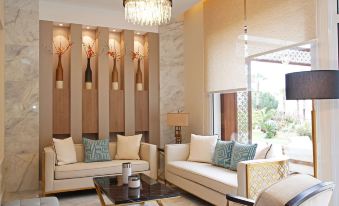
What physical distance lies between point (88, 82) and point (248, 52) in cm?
295

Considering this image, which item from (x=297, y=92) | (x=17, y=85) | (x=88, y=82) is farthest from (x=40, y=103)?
(x=297, y=92)

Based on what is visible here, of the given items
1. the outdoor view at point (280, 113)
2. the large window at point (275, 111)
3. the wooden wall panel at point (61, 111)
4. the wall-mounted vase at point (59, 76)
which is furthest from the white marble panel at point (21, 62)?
the outdoor view at point (280, 113)

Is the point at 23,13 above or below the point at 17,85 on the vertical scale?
above

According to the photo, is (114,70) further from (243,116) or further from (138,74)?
(243,116)

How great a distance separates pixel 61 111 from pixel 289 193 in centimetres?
437

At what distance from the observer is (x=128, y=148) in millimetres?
5191

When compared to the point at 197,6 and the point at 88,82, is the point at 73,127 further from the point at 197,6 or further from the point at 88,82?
the point at 197,6

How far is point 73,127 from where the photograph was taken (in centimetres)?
532

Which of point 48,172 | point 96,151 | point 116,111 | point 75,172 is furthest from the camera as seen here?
point 116,111

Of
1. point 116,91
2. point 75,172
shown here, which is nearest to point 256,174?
point 75,172

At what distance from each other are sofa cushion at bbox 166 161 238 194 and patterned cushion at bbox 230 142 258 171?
15cm

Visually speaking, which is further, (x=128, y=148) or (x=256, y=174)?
(x=128, y=148)

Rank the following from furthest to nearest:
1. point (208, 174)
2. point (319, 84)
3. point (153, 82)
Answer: point (153, 82), point (208, 174), point (319, 84)

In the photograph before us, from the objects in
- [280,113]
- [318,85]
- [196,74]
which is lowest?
[280,113]
